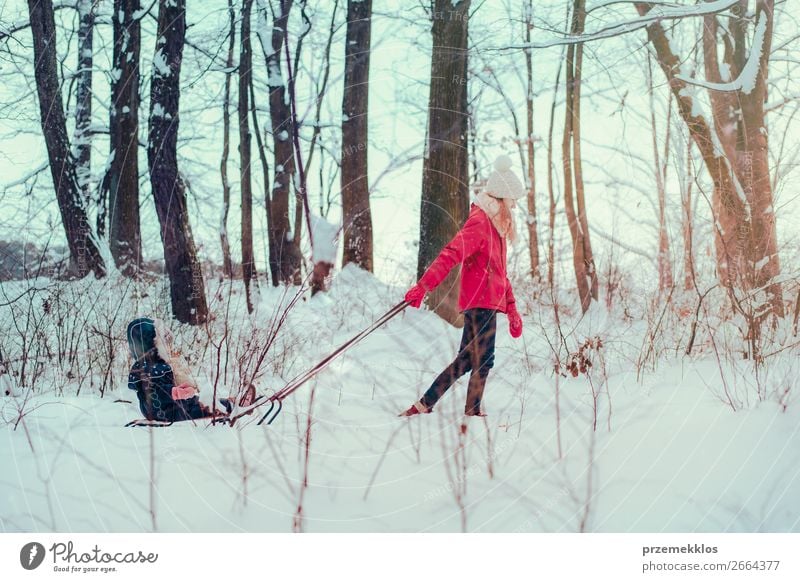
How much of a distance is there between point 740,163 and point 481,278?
184 cm

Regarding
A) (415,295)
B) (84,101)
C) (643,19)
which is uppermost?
(84,101)

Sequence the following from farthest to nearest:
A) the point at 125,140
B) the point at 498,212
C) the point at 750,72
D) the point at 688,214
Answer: the point at 125,140 → the point at 750,72 → the point at 688,214 → the point at 498,212

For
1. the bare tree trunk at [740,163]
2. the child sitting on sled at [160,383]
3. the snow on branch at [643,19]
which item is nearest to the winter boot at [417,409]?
the child sitting on sled at [160,383]

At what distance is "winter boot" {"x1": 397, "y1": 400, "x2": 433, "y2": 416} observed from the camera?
9.55ft

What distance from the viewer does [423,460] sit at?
2.54m

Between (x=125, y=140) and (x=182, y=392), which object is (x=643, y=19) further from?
(x=125, y=140)

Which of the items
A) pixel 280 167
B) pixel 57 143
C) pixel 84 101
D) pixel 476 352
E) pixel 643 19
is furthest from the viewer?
pixel 84 101

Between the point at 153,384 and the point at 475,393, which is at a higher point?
the point at 153,384

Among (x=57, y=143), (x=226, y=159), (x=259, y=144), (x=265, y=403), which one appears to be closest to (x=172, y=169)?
(x=226, y=159)

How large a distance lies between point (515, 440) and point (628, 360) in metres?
1.15

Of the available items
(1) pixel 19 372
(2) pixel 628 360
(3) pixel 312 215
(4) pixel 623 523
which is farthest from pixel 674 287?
(1) pixel 19 372

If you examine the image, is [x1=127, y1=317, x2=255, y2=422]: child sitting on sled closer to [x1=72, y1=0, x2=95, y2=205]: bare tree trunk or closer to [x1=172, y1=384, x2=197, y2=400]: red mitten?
[x1=172, y1=384, x2=197, y2=400]: red mitten

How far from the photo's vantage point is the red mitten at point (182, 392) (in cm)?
266

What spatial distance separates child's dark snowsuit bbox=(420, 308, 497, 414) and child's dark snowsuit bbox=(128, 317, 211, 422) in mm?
1188
